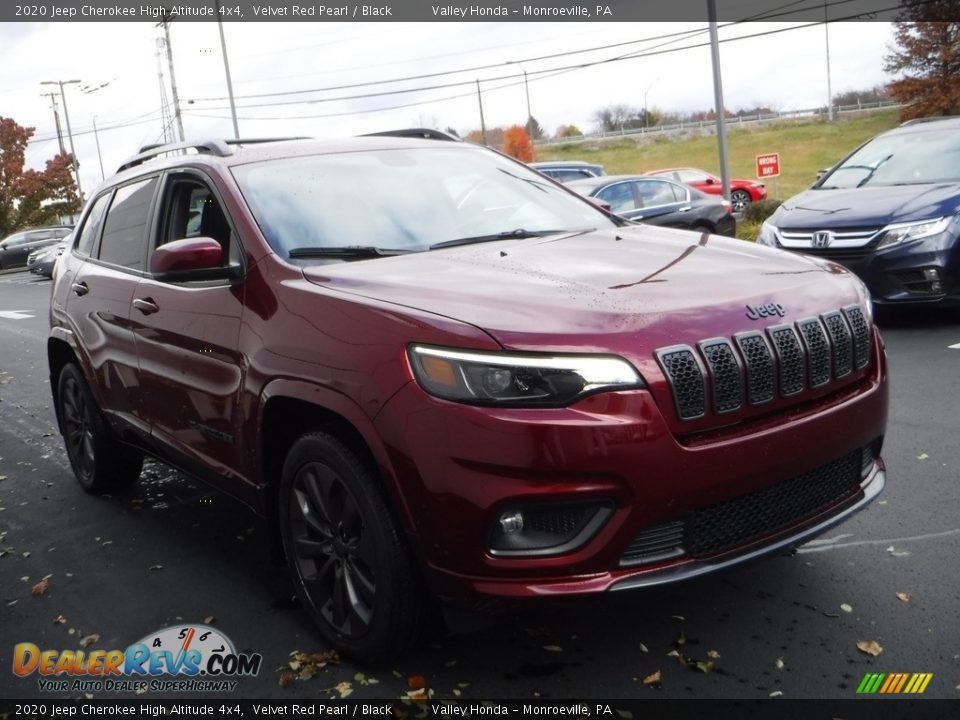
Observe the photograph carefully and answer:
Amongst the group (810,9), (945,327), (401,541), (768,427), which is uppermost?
(810,9)

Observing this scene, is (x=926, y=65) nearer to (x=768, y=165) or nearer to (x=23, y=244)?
(x=768, y=165)

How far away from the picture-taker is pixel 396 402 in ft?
9.07

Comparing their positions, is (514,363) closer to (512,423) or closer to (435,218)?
(512,423)

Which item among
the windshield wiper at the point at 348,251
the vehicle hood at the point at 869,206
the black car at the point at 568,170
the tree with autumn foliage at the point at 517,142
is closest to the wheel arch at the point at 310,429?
the windshield wiper at the point at 348,251

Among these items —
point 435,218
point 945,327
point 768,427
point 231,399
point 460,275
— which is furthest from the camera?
point 945,327

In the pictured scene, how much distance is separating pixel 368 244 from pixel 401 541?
1291 millimetres

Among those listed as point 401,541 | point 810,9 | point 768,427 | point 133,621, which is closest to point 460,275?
point 401,541

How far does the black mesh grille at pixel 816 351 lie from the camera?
2.97m

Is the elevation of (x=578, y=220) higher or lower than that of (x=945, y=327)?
higher

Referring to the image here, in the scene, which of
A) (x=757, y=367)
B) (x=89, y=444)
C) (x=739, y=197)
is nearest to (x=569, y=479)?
(x=757, y=367)

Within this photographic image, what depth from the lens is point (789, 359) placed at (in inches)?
114

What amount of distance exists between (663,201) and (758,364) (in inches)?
510

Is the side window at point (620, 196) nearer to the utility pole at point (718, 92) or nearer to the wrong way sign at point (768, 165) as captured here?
the utility pole at point (718, 92)

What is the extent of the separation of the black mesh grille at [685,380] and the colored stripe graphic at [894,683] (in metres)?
0.98
